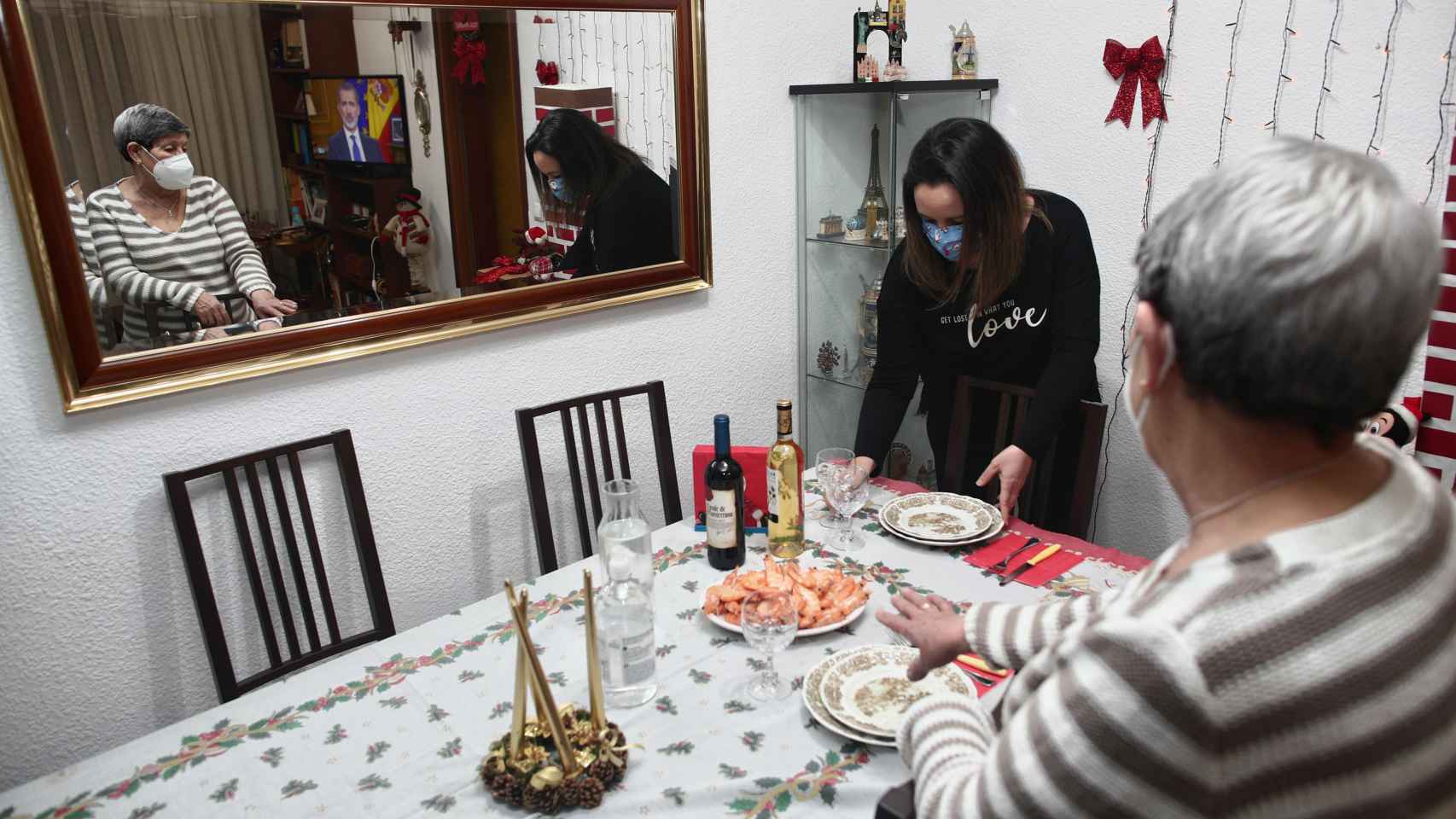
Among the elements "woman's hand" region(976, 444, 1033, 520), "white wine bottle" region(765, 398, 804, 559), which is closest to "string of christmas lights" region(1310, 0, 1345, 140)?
"woman's hand" region(976, 444, 1033, 520)

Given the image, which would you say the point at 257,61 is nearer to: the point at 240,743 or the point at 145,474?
the point at 145,474

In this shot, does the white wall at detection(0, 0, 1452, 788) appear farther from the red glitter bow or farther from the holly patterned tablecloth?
the holly patterned tablecloth

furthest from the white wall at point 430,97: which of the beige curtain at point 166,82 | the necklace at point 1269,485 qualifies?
the necklace at point 1269,485

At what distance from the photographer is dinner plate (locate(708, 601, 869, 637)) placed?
1.47 meters

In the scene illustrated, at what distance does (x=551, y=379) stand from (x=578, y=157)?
558 mm

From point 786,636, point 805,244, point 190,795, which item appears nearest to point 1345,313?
point 786,636

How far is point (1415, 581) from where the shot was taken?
2.26ft

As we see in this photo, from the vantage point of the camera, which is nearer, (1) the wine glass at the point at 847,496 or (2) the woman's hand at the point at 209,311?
(1) the wine glass at the point at 847,496

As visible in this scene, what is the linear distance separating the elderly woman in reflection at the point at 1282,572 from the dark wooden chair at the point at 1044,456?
48.4 inches

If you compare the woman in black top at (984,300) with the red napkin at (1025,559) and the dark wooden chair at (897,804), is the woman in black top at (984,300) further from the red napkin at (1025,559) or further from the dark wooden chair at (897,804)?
the dark wooden chair at (897,804)

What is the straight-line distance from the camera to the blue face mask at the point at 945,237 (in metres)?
2.08

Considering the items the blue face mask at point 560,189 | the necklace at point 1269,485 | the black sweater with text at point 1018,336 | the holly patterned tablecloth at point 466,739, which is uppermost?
the blue face mask at point 560,189

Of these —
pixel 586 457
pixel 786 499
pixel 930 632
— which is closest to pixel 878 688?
pixel 930 632

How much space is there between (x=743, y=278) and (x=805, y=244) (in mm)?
259
